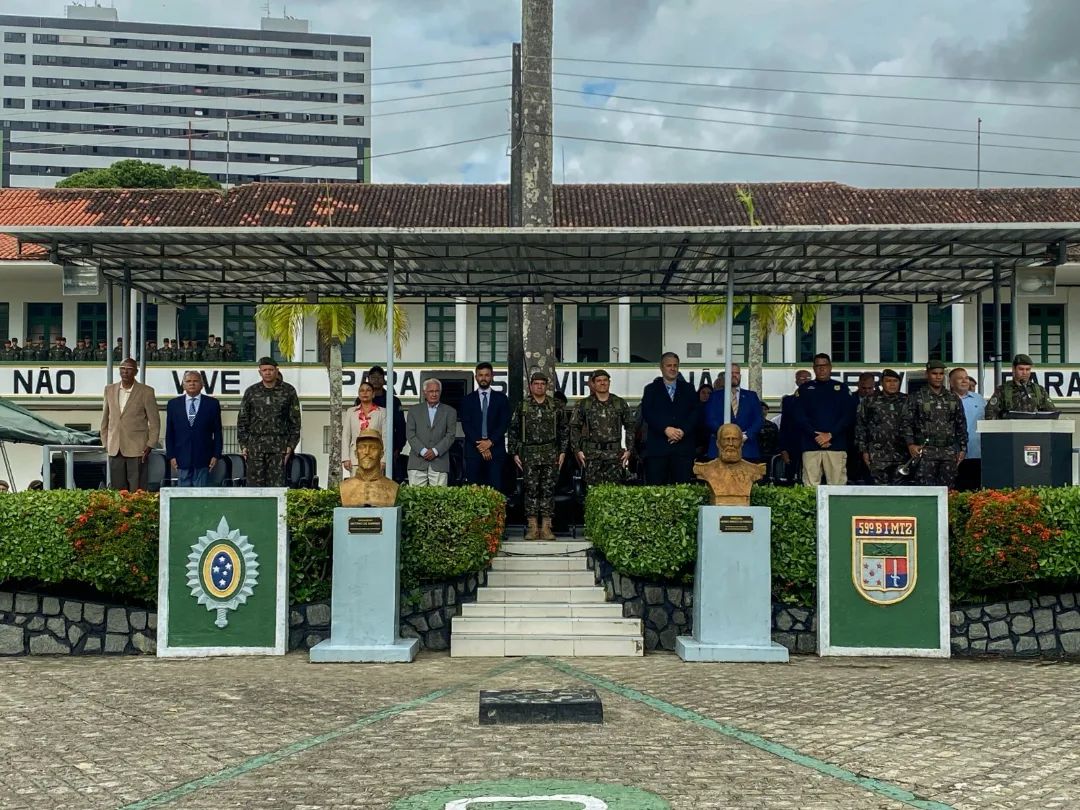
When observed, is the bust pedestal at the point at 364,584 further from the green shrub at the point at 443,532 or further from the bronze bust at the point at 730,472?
the bronze bust at the point at 730,472

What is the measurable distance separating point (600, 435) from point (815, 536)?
273 cm

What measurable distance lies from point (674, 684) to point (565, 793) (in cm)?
321

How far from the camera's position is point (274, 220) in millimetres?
33688

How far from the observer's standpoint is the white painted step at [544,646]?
10.7 metres

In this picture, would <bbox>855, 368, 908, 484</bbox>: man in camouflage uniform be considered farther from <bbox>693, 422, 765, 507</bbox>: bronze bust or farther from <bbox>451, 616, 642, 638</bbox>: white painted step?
<bbox>451, 616, 642, 638</bbox>: white painted step

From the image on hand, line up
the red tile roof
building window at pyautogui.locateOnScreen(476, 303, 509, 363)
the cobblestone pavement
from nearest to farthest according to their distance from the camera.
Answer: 1. the cobblestone pavement
2. the red tile roof
3. building window at pyautogui.locateOnScreen(476, 303, 509, 363)

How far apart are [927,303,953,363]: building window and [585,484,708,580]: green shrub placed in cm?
2632

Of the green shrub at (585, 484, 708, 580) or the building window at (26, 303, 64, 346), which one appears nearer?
the green shrub at (585, 484, 708, 580)

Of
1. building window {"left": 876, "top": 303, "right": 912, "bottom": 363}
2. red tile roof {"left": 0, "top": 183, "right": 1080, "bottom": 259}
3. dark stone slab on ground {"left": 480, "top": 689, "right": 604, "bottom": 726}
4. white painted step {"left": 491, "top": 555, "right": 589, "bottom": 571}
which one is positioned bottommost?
dark stone slab on ground {"left": 480, "top": 689, "right": 604, "bottom": 726}

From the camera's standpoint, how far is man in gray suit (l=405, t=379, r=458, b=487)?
12586mm

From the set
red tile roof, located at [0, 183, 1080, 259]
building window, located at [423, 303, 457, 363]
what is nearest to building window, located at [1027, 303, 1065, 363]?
red tile roof, located at [0, 183, 1080, 259]

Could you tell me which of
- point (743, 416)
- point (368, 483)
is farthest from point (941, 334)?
point (368, 483)

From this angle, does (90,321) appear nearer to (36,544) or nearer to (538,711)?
(36,544)

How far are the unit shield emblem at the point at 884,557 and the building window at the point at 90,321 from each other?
95.2ft
